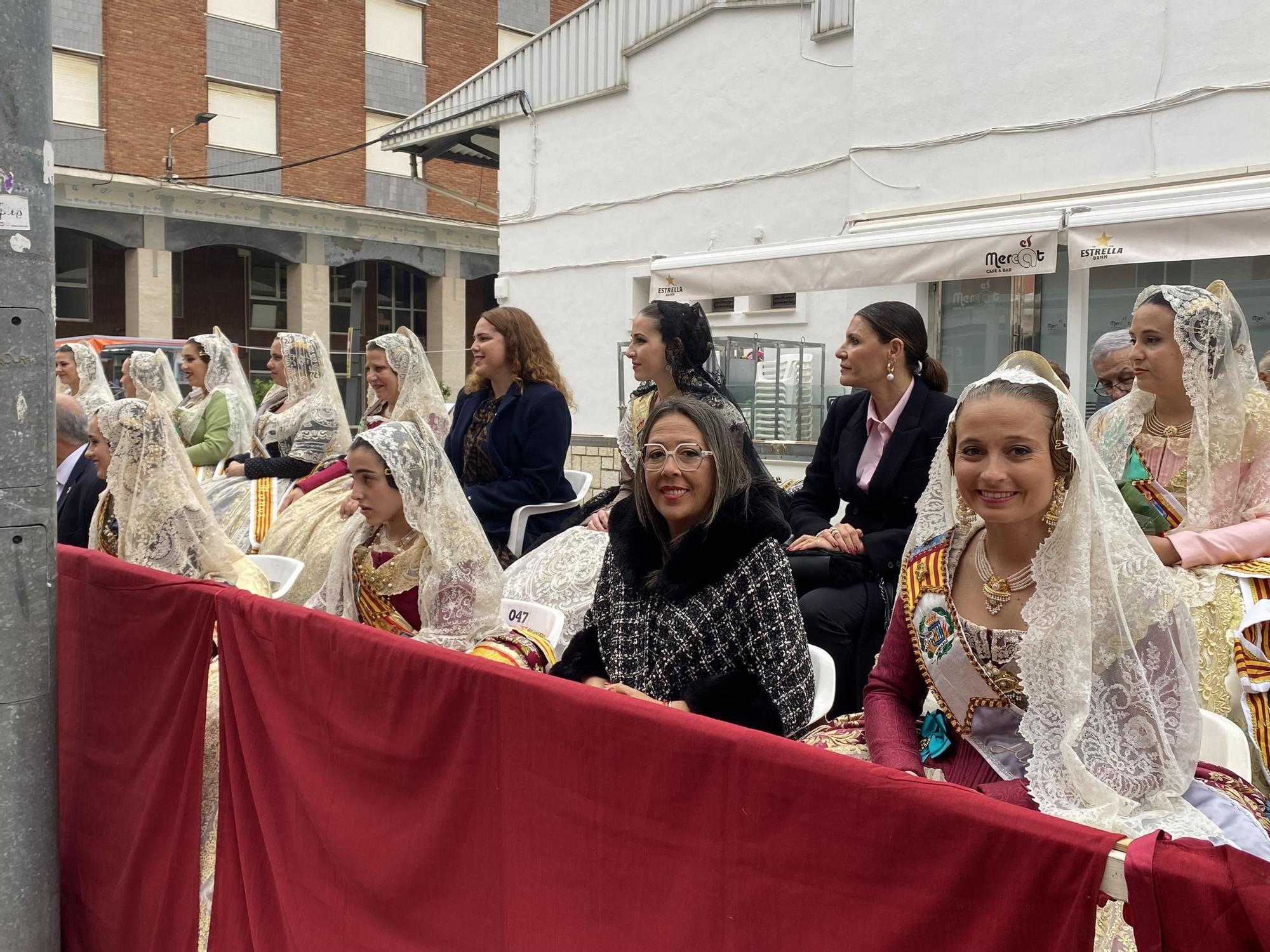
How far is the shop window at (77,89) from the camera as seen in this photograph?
2189cm

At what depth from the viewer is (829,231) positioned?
10.5 metres

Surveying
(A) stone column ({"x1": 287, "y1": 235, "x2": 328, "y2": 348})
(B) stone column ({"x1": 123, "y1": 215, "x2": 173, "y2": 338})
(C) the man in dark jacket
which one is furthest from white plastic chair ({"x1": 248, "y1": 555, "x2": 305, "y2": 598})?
(A) stone column ({"x1": 287, "y1": 235, "x2": 328, "y2": 348})

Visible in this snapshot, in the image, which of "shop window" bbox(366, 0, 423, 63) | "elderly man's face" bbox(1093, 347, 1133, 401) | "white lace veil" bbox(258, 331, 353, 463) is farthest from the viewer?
"shop window" bbox(366, 0, 423, 63)

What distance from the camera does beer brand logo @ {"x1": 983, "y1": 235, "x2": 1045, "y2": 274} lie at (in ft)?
21.8

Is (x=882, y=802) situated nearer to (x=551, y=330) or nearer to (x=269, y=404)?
(x=269, y=404)

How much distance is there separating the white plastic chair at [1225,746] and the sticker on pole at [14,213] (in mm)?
2825

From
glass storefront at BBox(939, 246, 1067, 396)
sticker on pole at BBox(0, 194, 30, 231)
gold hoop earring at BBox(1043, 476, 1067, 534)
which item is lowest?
gold hoop earring at BBox(1043, 476, 1067, 534)

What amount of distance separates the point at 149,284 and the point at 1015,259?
20.0 metres

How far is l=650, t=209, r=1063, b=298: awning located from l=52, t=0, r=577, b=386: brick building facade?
1279 cm

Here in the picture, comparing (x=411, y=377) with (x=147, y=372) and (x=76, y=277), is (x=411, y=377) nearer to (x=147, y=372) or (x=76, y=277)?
(x=147, y=372)

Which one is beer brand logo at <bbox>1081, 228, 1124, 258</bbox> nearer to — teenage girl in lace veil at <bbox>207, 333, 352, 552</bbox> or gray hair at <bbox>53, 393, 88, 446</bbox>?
teenage girl in lace veil at <bbox>207, 333, 352, 552</bbox>

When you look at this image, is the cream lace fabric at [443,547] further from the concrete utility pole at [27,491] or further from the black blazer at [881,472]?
the black blazer at [881,472]

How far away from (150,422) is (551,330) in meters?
9.26

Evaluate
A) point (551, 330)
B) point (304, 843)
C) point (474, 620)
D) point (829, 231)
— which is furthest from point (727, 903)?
point (551, 330)
